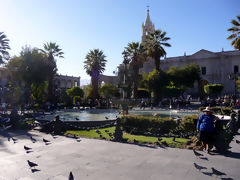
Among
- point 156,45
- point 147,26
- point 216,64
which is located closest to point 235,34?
point 156,45

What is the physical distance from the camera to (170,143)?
25.4 ft

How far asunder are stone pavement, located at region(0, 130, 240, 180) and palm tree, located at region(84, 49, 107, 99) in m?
26.0

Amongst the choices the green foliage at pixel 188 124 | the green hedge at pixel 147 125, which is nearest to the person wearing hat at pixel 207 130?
the green foliage at pixel 188 124

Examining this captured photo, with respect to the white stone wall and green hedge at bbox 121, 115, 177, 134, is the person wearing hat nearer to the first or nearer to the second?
green hedge at bbox 121, 115, 177, 134

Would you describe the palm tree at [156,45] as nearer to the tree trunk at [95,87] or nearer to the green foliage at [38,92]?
the tree trunk at [95,87]

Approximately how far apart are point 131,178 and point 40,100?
29.3 m

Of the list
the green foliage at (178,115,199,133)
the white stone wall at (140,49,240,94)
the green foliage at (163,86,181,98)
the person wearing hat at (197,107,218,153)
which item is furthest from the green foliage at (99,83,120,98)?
the person wearing hat at (197,107,218,153)

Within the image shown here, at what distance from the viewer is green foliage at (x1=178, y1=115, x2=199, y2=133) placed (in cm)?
914

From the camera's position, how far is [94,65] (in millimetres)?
33344

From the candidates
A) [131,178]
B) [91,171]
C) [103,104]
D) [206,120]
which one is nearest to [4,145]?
[91,171]

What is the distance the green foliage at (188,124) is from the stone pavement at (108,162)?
1753 mm

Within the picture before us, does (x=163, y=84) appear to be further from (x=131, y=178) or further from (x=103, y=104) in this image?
(x=131, y=178)

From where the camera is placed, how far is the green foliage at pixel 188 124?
9.14m

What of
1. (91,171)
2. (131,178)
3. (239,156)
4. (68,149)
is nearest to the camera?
(131,178)
